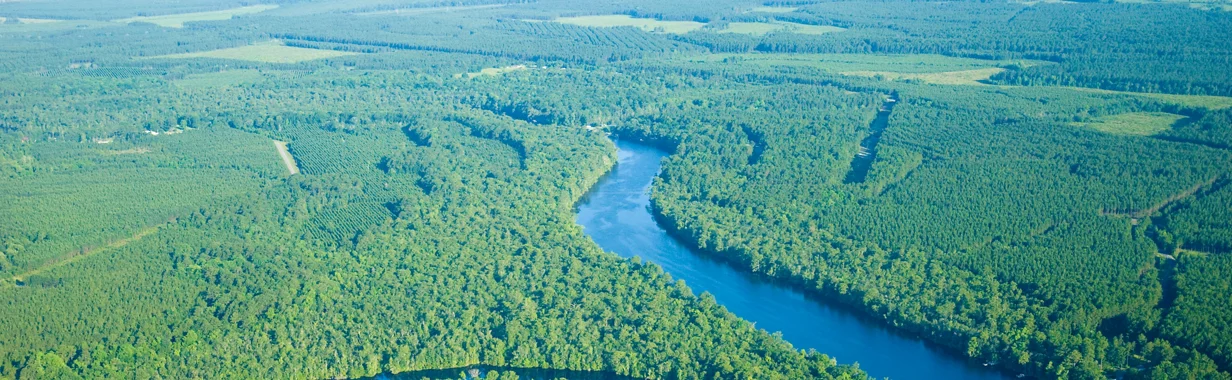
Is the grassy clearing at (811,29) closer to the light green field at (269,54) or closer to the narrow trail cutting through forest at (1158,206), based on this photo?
the light green field at (269,54)

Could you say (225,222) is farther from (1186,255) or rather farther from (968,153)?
(1186,255)

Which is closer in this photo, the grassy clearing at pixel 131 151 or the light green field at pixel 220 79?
the grassy clearing at pixel 131 151

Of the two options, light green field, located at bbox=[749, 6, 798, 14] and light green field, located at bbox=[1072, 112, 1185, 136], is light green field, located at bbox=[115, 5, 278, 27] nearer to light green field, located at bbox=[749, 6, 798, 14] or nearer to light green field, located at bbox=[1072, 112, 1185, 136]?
light green field, located at bbox=[749, 6, 798, 14]

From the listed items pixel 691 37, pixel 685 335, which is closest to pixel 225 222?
pixel 685 335

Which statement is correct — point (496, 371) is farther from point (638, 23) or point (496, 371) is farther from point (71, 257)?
point (638, 23)

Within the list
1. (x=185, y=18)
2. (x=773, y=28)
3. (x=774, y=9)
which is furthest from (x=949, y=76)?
(x=185, y=18)

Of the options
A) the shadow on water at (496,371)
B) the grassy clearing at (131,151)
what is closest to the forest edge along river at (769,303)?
the shadow on water at (496,371)

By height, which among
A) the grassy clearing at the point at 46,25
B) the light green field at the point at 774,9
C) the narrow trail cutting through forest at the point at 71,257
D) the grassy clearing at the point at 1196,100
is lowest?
the narrow trail cutting through forest at the point at 71,257
